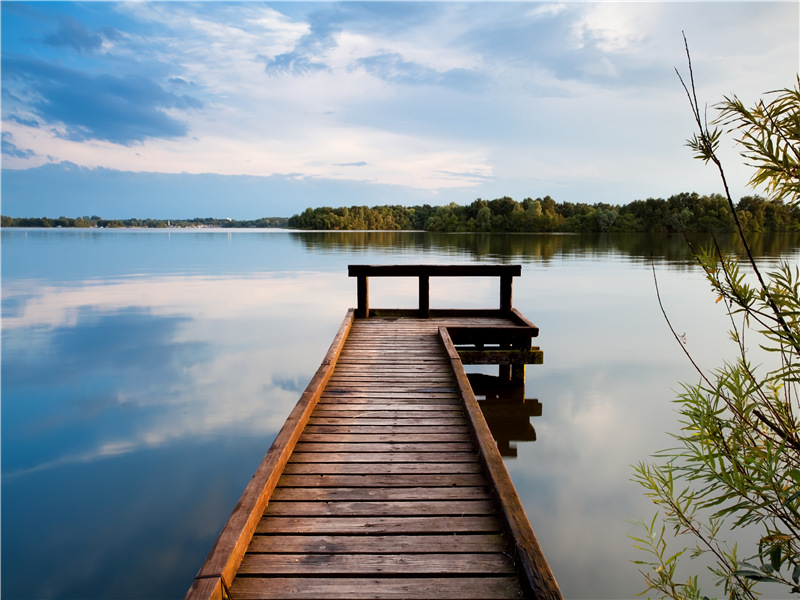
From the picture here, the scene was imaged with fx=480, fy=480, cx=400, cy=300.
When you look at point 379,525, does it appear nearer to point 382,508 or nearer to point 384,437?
point 382,508

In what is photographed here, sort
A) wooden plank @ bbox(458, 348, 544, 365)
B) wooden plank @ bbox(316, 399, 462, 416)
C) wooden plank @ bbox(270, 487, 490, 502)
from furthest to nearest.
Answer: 1. wooden plank @ bbox(458, 348, 544, 365)
2. wooden plank @ bbox(316, 399, 462, 416)
3. wooden plank @ bbox(270, 487, 490, 502)

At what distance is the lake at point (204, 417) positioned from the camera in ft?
14.7

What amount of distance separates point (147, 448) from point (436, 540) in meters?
5.50

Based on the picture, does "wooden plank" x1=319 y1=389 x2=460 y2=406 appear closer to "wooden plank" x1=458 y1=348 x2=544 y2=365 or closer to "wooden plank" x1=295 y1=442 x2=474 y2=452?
"wooden plank" x1=295 y1=442 x2=474 y2=452

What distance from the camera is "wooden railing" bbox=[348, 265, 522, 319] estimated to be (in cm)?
845

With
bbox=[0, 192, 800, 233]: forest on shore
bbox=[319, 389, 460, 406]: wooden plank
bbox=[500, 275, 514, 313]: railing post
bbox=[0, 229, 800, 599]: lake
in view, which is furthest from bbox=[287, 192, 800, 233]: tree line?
bbox=[319, 389, 460, 406]: wooden plank

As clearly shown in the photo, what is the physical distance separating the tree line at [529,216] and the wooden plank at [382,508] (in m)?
51.5

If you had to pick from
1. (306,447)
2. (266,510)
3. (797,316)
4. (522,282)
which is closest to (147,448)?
(306,447)

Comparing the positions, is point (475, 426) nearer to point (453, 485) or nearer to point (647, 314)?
point (453, 485)

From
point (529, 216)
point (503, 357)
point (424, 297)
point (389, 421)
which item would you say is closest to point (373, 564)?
point (389, 421)

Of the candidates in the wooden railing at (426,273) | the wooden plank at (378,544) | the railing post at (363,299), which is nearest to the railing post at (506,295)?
the wooden railing at (426,273)

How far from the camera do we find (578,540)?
4.71 m

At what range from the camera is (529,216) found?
8312 cm

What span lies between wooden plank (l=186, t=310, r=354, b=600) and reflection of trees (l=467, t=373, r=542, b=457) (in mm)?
3510
